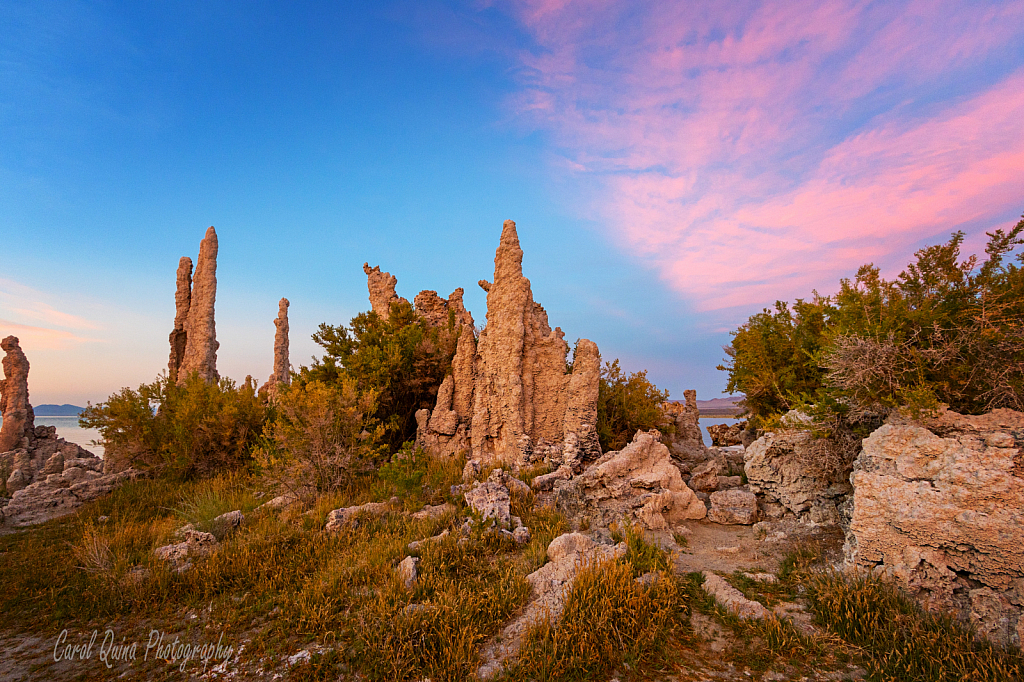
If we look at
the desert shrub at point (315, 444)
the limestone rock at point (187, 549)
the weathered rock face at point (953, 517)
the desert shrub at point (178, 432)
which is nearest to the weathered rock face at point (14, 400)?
the desert shrub at point (178, 432)

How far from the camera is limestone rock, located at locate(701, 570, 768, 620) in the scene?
498cm

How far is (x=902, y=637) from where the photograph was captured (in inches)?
172

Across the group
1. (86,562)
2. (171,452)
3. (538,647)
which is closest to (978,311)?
(538,647)

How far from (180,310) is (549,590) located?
23946mm

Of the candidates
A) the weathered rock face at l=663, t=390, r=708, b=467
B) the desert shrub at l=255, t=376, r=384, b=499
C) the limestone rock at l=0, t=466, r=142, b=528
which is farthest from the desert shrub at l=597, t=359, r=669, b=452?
the limestone rock at l=0, t=466, r=142, b=528

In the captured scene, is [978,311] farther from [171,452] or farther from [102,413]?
[102,413]

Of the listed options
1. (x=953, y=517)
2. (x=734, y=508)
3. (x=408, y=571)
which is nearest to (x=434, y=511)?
(x=408, y=571)

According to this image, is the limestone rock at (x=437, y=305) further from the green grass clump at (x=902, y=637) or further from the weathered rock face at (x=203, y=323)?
the green grass clump at (x=902, y=637)

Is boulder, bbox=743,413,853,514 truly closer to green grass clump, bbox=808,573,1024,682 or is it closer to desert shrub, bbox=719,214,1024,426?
desert shrub, bbox=719,214,1024,426

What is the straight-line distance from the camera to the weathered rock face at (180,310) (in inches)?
848

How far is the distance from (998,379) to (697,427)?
11.0 meters

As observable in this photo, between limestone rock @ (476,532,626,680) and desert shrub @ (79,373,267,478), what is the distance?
10543 mm

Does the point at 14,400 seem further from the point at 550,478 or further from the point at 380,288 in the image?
the point at 550,478

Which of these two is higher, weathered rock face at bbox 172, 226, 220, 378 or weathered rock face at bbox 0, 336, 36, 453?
weathered rock face at bbox 172, 226, 220, 378
